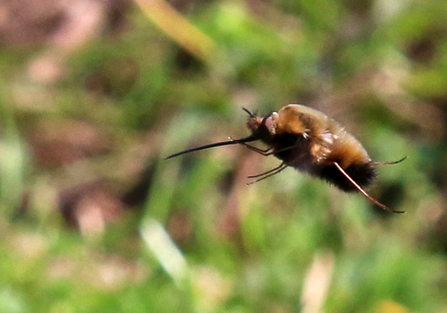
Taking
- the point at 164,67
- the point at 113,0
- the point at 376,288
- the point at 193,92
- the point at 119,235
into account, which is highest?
the point at 113,0

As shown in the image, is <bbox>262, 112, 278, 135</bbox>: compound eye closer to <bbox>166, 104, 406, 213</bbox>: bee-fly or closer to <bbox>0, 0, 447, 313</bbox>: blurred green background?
<bbox>166, 104, 406, 213</bbox>: bee-fly

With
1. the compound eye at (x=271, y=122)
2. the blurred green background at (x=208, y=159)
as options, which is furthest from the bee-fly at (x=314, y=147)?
the blurred green background at (x=208, y=159)

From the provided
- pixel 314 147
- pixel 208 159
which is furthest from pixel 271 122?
Result: pixel 208 159

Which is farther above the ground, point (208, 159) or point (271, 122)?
point (208, 159)

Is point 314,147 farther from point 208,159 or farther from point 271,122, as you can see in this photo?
point 208,159

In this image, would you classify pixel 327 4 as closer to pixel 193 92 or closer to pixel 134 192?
pixel 193 92

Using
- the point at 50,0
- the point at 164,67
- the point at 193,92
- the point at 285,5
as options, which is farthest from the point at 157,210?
the point at 50,0
